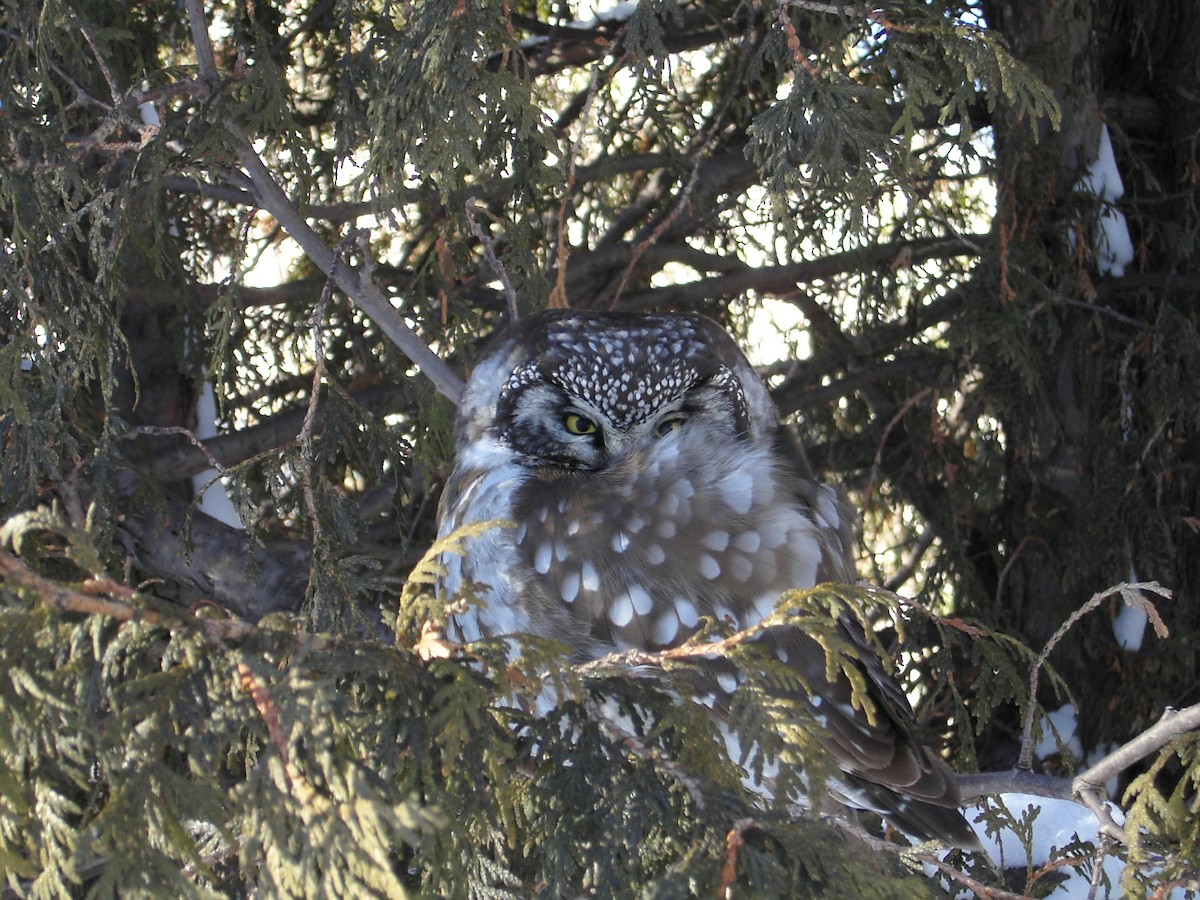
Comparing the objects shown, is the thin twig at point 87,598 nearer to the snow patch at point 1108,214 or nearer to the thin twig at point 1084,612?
the thin twig at point 1084,612

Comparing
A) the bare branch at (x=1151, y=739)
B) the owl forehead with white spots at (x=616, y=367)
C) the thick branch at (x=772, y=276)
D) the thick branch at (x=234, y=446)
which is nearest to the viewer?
the bare branch at (x=1151, y=739)

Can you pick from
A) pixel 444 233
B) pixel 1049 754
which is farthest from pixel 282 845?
pixel 1049 754

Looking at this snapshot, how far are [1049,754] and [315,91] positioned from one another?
3148 millimetres

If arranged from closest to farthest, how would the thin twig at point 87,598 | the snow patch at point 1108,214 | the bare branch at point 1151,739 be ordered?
the thin twig at point 87,598 → the bare branch at point 1151,739 → the snow patch at point 1108,214

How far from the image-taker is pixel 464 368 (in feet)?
9.69

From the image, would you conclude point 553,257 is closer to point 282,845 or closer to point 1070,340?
point 1070,340

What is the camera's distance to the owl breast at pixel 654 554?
1932 millimetres

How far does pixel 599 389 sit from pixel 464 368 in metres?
0.79

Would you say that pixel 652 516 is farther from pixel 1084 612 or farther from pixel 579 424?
pixel 1084 612

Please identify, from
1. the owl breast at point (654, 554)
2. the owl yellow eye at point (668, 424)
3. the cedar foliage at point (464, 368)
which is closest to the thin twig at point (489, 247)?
the cedar foliage at point (464, 368)

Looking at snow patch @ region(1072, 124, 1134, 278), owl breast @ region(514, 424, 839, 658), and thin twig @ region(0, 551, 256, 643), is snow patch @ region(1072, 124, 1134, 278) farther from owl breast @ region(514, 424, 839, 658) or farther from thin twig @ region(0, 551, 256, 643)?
thin twig @ region(0, 551, 256, 643)

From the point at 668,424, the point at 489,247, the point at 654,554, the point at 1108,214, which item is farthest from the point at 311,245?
the point at 1108,214

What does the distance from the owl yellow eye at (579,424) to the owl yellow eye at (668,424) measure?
0.14m

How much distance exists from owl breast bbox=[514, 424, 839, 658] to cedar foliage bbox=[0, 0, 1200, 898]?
0.14 metres
